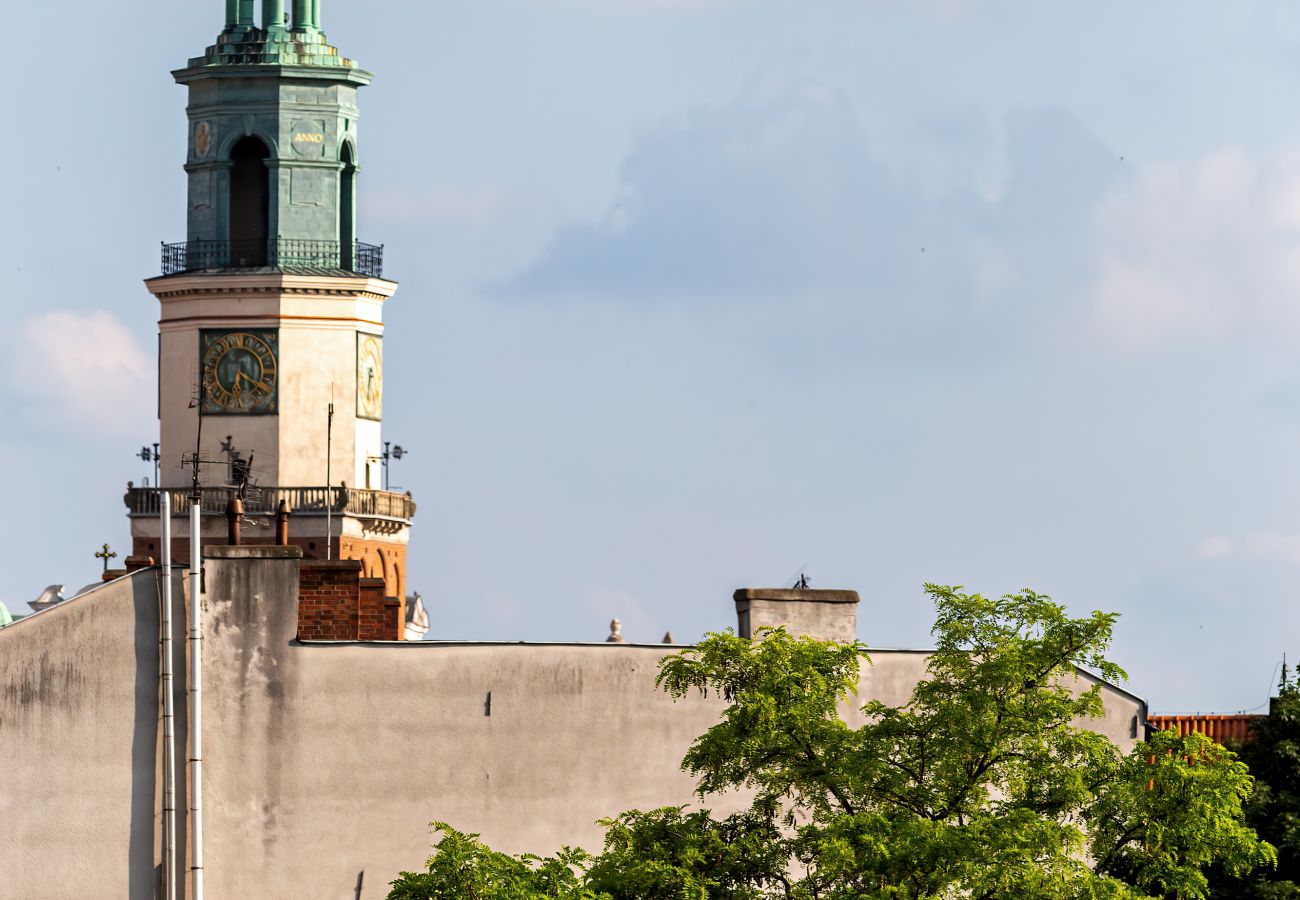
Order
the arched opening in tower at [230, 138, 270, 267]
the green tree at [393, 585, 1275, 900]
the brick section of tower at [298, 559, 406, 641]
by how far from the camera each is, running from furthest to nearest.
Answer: the arched opening in tower at [230, 138, 270, 267] → the brick section of tower at [298, 559, 406, 641] → the green tree at [393, 585, 1275, 900]

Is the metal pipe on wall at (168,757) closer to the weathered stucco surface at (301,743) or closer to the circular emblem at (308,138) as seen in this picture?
the weathered stucco surface at (301,743)

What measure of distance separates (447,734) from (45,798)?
507 centimetres

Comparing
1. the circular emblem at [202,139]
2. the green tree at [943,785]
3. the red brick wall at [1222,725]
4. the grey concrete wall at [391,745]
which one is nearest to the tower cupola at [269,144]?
the circular emblem at [202,139]

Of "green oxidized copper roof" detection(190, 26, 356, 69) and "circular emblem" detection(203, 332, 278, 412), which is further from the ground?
"green oxidized copper roof" detection(190, 26, 356, 69)

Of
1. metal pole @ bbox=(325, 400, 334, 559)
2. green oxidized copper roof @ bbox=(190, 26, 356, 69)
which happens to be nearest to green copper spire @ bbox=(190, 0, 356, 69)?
green oxidized copper roof @ bbox=(190, 26, 356, 69)

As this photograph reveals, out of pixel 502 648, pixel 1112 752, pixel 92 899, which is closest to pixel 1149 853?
pixel 1112 752

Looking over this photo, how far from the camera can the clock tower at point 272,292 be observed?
120m

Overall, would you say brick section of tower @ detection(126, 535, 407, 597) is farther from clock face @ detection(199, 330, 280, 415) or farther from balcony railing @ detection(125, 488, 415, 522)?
clock face @ detection(199, 330, 280, 415)

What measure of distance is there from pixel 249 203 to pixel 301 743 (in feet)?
268

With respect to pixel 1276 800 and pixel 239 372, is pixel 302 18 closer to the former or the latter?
pixel 239 372

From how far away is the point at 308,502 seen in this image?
121188 mm

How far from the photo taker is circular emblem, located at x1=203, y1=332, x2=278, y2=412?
4754 inches

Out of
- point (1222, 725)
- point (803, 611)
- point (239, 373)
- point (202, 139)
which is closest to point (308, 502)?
point (239, 373)

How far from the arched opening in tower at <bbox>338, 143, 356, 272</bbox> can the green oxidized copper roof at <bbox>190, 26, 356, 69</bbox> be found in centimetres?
331
